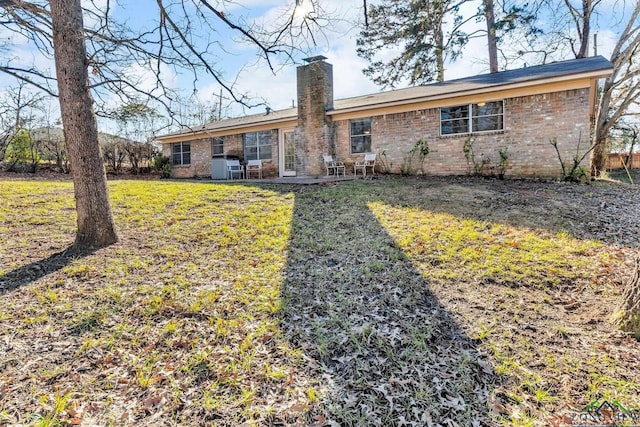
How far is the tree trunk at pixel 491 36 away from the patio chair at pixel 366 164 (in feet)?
28.0

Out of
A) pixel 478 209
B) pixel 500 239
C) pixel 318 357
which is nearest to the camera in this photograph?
pixel 318 357

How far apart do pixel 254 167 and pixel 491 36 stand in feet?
41.1

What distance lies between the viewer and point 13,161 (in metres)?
15.5

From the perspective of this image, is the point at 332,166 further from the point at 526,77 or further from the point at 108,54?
the point at 108,54

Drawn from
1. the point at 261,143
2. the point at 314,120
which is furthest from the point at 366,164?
the point at 261,143

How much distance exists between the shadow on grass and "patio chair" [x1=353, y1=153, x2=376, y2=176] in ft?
30.3

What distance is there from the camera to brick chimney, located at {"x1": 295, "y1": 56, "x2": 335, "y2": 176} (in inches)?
534

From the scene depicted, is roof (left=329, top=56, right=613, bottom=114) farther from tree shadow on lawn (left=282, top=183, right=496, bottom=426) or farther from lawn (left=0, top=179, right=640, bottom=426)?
tree shadow on lawn (left=282, top=183, right=496, bottom=426)

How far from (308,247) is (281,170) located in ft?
32.9

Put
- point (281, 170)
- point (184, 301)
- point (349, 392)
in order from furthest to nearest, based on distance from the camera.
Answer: point (281, 170)
point (184, 301)
point (349, 392)

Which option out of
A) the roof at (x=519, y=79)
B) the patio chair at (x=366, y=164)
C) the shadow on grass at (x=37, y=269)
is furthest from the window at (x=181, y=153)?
the shadow on grass at (x=37, y=269)

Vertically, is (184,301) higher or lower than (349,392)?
higher

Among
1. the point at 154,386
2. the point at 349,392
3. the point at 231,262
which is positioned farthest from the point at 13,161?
the point at 349,392

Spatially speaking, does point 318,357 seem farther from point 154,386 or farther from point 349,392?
point 154,386
